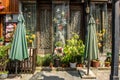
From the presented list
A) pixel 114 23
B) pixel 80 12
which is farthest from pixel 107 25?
pixel 114 23

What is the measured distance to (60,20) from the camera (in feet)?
49.4

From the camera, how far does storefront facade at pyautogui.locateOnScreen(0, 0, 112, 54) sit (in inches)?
592

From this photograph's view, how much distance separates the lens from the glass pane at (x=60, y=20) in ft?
49.3

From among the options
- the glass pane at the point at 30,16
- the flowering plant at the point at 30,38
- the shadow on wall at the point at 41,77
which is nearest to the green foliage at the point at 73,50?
the flowering plant at the point at 30,38

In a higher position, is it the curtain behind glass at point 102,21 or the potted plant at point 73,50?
the curtain behind glass at point 102,21

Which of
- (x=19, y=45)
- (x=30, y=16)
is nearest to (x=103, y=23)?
(x=30, y=16)

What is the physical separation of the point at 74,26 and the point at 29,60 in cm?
420

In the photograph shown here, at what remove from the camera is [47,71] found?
13094 mm

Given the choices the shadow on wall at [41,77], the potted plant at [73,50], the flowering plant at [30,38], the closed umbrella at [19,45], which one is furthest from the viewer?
the flowering plant at [30,38]

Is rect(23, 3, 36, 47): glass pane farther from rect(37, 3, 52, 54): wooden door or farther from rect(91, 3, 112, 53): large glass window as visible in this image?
rect(91, 3, 112, 53): large glass window

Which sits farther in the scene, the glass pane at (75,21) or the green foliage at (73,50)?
the glass pane at (75,21)

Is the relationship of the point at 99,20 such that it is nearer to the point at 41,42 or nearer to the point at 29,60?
the point at 41,42

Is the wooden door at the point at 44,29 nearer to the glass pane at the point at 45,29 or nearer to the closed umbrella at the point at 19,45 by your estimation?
the glass pane at the point at 45,29

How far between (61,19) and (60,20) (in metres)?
0.08
